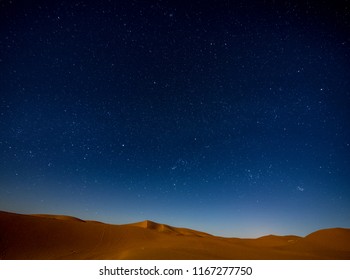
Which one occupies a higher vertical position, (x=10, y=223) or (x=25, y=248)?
(x=10, y=223)

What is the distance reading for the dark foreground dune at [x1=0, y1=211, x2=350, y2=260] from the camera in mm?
12492

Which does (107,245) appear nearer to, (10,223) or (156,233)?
(156,233)

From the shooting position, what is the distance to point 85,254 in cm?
1438

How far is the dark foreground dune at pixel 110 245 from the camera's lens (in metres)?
12.5

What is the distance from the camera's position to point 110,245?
17.1 meters
